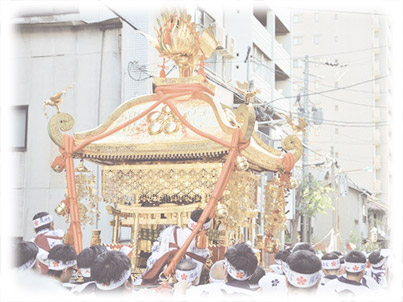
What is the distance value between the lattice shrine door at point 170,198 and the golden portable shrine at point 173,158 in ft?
0.05

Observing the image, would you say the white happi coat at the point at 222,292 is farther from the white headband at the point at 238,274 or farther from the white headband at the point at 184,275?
the white headband at the point at 184,275

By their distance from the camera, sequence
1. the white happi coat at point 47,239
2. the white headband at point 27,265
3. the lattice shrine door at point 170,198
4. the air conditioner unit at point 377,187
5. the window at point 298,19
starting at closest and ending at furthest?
the white headband at point 27,265
the white happi coat at point 47,239
the lattice shrine door at point 170,198
the air conditioner unit at point 377,187
the window at point 298,19

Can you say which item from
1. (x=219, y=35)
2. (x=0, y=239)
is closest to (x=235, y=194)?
(x=0, y=239)

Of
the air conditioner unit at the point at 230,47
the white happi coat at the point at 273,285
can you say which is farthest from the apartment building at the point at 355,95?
the white happi coat at the point at 273,285

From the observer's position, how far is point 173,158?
8609mm

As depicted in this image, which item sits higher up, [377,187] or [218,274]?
[377,187]

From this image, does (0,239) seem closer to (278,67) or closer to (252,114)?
(252,114)

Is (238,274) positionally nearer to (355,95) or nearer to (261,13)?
(261,13)

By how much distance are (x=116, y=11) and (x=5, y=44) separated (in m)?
6.29

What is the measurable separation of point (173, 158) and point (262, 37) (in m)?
15.2

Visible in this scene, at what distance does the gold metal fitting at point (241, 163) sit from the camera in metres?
7.21

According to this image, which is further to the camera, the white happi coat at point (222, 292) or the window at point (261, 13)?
the window at point (261, 13)

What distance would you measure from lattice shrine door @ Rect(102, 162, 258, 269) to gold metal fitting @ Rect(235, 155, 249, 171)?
0.57m

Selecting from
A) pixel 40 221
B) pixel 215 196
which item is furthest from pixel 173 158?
pixel 40 221
